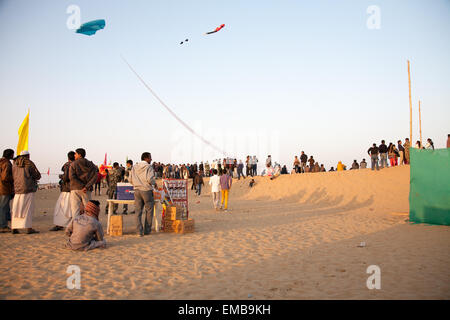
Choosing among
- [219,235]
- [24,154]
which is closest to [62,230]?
[24,154]

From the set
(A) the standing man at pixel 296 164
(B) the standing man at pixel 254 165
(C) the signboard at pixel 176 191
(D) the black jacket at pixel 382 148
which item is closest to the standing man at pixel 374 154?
(D) the black jacket at pixel 382 148

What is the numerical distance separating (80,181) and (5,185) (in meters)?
2.25

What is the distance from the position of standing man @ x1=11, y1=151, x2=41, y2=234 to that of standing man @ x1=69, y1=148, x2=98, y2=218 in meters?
1.25

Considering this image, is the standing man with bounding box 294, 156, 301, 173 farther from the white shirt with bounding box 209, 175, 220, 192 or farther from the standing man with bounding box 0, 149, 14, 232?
the standing man with bounding box 0, 149, 14, 232

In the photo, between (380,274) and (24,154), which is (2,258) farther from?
(380,274)

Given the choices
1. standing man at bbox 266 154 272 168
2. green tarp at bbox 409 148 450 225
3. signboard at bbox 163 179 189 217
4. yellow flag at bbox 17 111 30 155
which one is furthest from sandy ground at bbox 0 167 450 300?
standing man at bbox 266 154 272 168

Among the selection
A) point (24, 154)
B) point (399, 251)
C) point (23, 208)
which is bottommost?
point (399, 251)

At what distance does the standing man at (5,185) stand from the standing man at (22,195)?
32 cm

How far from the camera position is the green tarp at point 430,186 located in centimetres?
1016

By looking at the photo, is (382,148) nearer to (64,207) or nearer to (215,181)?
(215,181)

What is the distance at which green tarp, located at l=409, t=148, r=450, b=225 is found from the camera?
10.2 m

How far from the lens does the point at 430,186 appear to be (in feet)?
34.4

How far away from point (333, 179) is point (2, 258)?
21.0 m
